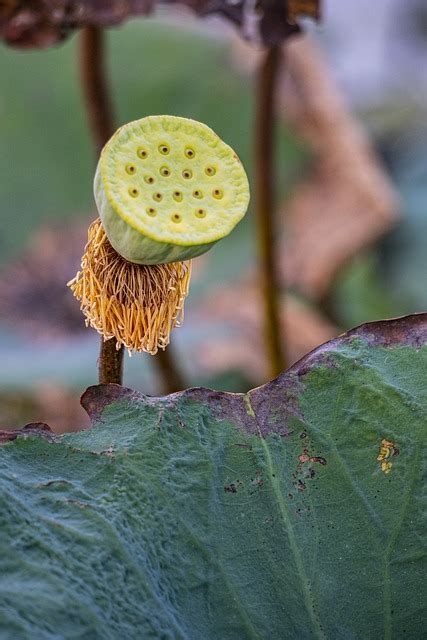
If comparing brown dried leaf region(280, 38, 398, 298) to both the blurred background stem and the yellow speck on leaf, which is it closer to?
the blurred background stem

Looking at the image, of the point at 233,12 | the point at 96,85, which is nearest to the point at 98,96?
the point at 96,85

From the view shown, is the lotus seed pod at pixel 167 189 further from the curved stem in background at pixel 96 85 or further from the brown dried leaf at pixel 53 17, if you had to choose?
the curved stem in background at pixel 96 85

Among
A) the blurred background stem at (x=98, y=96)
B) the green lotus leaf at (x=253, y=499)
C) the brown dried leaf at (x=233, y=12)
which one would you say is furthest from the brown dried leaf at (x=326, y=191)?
the green lotus leaf at (x=253, y=499)

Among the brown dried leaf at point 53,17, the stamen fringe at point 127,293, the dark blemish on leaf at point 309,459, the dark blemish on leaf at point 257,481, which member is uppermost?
the brown dried leaf at point 53,17

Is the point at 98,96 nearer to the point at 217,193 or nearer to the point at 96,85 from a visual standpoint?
the point at 96,85

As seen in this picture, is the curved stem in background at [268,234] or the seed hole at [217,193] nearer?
the seed hole at [217,193]

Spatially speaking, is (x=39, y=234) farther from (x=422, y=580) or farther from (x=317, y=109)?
(x=422, y=580)

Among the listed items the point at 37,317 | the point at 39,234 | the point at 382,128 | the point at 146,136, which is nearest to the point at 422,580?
the point at 146,136
